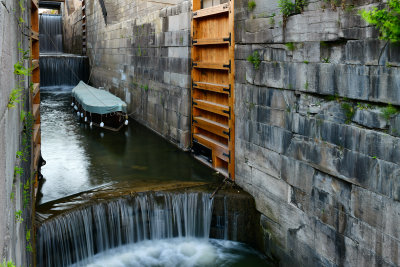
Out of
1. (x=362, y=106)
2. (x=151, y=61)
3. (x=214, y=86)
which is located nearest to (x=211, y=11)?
(x=214, y=86)

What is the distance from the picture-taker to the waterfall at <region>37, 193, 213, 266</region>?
228 inches

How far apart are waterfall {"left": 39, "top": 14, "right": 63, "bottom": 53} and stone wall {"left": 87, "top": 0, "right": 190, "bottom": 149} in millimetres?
12425

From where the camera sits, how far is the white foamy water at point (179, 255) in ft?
20.1

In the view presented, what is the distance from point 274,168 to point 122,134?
6200 millimetres

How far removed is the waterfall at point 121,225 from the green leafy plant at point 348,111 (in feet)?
8.93

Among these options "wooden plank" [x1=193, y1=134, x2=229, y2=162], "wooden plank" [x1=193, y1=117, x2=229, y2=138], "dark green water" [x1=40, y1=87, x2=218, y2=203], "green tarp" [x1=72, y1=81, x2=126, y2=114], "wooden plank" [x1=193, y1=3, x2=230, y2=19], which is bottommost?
"dark green water" [x1=40, y1=87, x2=218, y2=203]

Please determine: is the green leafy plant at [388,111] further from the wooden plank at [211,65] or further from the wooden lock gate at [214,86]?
the wooden plank at [211,65]

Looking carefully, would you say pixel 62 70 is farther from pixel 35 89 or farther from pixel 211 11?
pixel 211 11

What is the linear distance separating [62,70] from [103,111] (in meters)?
9.83

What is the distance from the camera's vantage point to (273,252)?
6098 mm

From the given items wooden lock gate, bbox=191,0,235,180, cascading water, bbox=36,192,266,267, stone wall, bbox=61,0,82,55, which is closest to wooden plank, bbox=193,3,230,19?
wooden lock gate, bbox=191,0,235,180

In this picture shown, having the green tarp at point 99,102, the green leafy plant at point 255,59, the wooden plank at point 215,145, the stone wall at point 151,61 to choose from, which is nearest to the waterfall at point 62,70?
the stone wall at point 151,61

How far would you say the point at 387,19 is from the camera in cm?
390

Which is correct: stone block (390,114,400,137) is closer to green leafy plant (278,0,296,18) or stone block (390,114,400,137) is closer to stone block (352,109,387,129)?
stone block (352,109,387,129)
